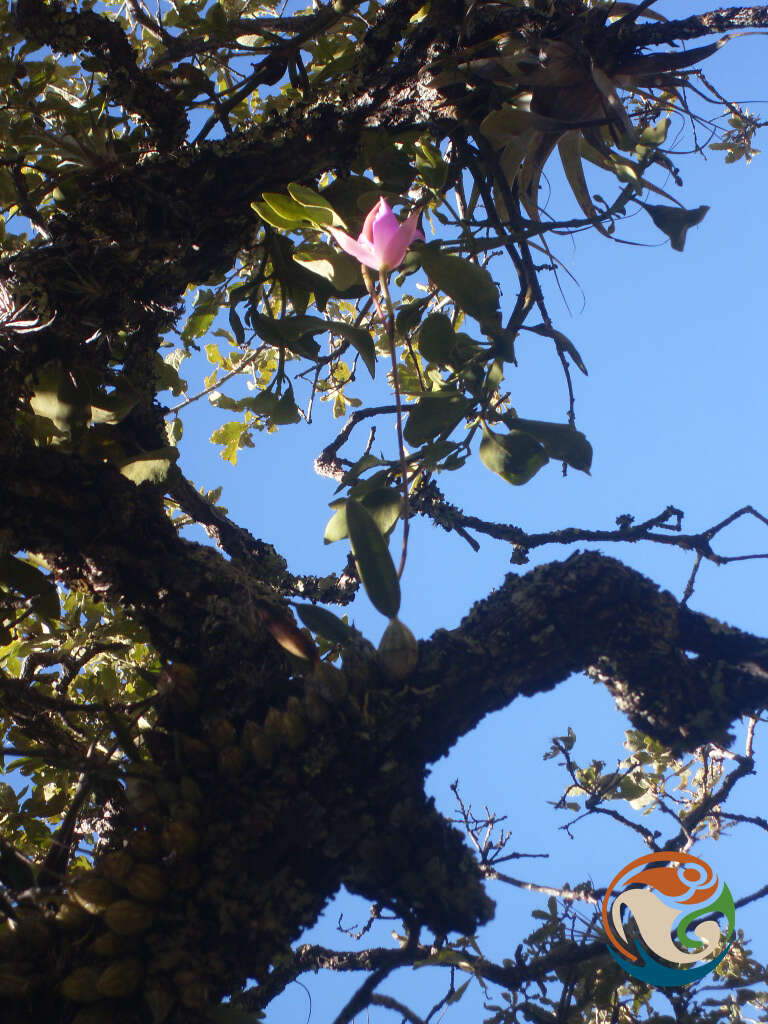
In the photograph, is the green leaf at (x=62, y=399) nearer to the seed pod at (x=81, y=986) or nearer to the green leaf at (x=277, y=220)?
the green leaf at (x=277, y=220)

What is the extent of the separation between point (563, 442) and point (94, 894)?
37.0 inches

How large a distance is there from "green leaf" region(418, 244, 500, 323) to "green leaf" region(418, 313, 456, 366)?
0.06m

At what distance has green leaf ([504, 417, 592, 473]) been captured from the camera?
48.7 inches

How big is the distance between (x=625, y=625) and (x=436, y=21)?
3.58 feet

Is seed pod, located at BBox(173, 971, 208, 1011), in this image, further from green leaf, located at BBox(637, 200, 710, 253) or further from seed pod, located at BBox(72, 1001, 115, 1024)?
green leaf, located at BBox(637, 200, 710, 253)

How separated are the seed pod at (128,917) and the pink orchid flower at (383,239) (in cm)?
82

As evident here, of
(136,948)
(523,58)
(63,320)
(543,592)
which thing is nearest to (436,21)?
(523,58)

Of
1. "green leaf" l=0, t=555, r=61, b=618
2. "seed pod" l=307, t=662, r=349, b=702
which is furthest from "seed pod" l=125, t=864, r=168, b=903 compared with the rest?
"green leaf" l=0, t=555, r=61, b=618

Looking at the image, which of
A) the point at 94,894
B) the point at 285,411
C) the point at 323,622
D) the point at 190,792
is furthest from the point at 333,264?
the point at 94,894

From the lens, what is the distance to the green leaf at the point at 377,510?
4.04 ft

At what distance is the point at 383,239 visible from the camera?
97 centimetres

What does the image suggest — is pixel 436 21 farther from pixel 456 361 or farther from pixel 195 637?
pixel 195 637

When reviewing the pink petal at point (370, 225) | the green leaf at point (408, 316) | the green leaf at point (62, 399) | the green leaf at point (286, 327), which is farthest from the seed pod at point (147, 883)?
the green leaf at point (408, 316)

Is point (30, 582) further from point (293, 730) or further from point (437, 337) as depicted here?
point (437, 337)
